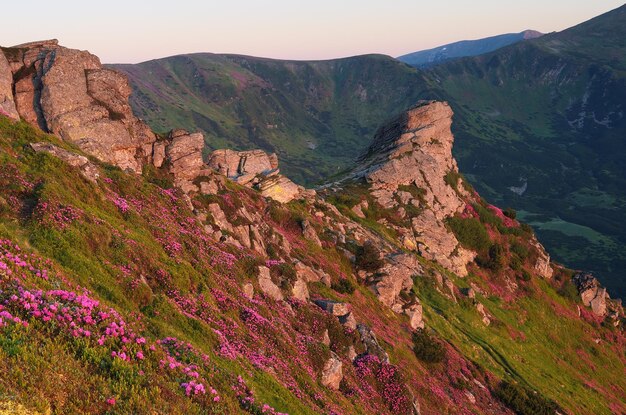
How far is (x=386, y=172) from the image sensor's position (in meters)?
77.4

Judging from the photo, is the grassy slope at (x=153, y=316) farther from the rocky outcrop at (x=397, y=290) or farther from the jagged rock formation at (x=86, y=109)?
the jagged rock formation at (x=86, y=109)

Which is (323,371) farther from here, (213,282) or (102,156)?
→ (102,156)

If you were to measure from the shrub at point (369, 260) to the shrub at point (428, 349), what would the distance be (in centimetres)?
910

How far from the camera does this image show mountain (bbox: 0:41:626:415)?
12742 millimetres

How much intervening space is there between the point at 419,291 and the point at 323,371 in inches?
1187

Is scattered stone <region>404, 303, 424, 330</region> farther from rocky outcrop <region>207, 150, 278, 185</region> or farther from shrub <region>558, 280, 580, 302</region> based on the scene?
shrub <region>558, 280, 580, 302</region>

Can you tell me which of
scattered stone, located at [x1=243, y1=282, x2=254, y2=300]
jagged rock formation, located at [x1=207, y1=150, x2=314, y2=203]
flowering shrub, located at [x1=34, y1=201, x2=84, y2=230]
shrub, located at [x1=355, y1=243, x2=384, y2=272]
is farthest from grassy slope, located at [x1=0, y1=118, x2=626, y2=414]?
jagged rock formation, located at [x1=207, y1=150, x2=314, y2=203]

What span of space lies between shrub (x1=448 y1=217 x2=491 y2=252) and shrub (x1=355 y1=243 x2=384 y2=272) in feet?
112

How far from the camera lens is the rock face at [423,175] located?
7006 cm

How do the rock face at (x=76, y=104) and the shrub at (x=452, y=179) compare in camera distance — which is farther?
the shrub at (x=452, y=179)

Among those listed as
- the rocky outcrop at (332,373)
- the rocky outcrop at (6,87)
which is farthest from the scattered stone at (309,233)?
the rocky outcrop at (6,87)

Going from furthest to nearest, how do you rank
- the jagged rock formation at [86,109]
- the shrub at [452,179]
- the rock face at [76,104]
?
1. the shrub at [452,179]
2. the rock face at [76,104]
3. the jagged rock formation at [86,109]

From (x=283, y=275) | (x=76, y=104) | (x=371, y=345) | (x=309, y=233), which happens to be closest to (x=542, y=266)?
(x=309, y=233)

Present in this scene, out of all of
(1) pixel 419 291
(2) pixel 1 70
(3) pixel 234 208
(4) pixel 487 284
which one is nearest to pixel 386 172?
(4) pixel 487 284
